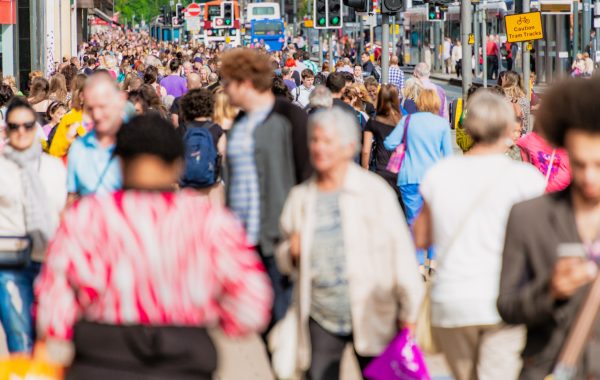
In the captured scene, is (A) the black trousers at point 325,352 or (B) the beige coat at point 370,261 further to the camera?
(A) the black trousers at point 325,352

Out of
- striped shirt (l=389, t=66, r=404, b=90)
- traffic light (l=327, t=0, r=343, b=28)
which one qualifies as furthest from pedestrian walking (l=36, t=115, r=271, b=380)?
traffic light (l=327, t=0, r=343, b=28)

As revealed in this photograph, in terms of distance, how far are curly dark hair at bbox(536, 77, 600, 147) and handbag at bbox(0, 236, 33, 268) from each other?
3174 millimetres

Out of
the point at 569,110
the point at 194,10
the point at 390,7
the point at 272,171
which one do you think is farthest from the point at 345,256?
the point at 194,10

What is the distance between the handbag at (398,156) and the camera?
1122 centimetres

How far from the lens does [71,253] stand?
422 centimetres

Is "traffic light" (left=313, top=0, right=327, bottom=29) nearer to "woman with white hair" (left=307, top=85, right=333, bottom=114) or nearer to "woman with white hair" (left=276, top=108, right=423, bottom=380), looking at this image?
"woman with white hair" (left=307, top=85, right=333, bottom=114)

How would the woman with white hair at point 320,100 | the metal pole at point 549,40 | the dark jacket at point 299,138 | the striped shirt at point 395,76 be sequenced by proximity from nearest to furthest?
the dark jacket at point 299,138 < the woman with white hair at point 320,100 < the striped shirt at point 395,76 < the metal pole at point 549,40

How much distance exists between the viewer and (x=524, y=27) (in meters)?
23.2

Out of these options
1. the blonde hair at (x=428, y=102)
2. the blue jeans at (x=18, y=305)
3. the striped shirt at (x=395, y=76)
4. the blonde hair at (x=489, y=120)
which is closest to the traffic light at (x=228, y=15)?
the striped shirt at (x=395, y=76)

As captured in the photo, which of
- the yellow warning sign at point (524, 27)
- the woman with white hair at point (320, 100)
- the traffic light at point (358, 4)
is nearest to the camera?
→ the woman with white hair at point (320, 100)

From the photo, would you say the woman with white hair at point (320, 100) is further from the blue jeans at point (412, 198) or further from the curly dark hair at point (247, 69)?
the curly dark hair at point (247, 69)

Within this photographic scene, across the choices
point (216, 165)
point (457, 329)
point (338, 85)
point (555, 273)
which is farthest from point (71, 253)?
point (338, 85)

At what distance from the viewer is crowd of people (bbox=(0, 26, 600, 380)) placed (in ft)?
13.6

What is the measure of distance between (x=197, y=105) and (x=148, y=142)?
6376 millimetres
